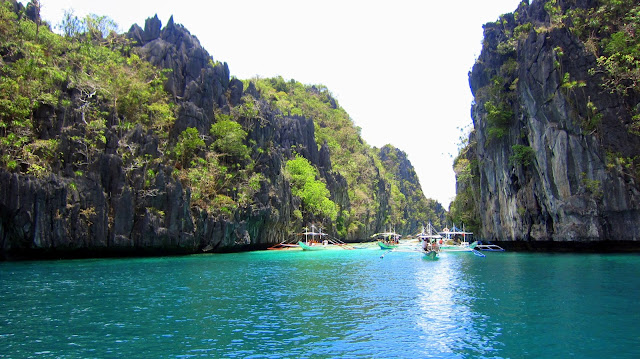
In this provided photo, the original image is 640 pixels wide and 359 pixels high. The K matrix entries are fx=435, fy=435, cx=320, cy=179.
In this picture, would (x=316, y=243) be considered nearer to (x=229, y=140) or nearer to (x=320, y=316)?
(x=229, y=140)

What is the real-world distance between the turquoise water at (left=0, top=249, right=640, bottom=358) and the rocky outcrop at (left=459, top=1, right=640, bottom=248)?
14.8 metres

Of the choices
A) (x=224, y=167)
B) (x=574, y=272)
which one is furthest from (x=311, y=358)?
(x=224, y=167)

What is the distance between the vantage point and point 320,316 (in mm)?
14789

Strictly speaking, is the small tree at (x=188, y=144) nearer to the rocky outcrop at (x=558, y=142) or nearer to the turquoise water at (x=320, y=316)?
the turquoise water at (x=320, y=316)

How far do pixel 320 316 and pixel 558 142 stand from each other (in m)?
32.9

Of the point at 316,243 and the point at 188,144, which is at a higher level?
the point at 188,144

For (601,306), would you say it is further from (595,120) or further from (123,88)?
(123,88)

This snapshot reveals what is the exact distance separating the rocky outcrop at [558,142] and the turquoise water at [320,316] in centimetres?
1485

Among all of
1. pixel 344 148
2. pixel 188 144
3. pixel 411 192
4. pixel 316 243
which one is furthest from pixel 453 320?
pixel 411 192

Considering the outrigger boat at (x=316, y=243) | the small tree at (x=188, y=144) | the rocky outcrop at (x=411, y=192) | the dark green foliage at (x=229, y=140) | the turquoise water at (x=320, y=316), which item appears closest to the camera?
the turquoise water at (x=320, y=316)

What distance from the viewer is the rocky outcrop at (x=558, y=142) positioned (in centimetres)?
3709

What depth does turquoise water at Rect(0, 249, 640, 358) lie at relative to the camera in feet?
36.0

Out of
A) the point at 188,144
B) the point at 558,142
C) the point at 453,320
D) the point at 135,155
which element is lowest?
the point at 453,320

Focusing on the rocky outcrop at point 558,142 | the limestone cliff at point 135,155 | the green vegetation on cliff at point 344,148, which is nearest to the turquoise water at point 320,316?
the limestone cliff at point 135,155
